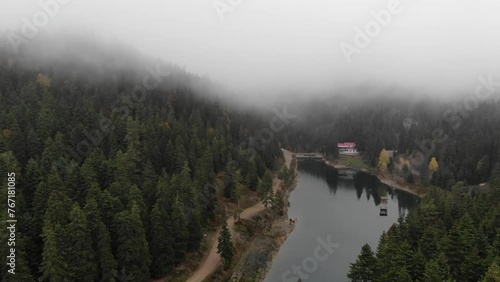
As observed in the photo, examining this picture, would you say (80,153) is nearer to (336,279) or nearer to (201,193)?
(201,193)

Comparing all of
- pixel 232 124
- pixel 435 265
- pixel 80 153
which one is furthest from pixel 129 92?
pixel 435 265

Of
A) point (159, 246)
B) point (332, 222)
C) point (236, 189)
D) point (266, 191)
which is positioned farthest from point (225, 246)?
point (332, 222)

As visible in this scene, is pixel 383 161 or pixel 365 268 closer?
pixel 365 268

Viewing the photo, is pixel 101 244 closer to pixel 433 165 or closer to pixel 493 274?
pixel 493 274

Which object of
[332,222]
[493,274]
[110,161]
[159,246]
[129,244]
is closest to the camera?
[493,274]

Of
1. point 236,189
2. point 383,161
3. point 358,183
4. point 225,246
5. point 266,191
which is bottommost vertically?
point 225,246

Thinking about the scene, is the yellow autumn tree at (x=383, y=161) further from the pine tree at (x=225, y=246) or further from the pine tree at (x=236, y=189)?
the pine tree at (x=225, y=246)
